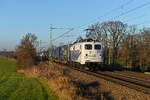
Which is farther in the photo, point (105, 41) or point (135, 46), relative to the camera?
point (105, 41)

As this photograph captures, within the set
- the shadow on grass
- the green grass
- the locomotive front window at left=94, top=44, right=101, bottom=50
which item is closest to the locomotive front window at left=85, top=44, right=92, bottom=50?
the locomotive front window at left=94, top=44, right=101, bottom=50

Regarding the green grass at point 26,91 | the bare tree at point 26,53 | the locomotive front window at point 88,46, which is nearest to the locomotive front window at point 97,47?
the locomotive front window at point 88,46

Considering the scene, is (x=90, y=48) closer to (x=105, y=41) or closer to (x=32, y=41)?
(x=105, y=41)

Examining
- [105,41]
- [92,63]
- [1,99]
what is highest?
[105,41]

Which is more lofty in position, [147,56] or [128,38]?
[128,38]

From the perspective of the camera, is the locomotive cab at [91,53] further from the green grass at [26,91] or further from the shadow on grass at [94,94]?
the shadow on grass at [94,94]

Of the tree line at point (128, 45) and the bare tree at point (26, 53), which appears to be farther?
the bare tree at point (26, 53)

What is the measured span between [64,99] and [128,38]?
84.1ft

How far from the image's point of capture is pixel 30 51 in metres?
39.5

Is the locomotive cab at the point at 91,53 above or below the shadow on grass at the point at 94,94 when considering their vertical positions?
above

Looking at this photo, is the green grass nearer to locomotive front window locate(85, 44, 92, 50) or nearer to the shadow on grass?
the shadow on grass

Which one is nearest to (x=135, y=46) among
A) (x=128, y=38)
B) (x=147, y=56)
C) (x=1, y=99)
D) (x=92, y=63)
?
(x=128, y=38)

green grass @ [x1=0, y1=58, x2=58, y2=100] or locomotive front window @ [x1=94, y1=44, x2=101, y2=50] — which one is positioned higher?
locomotive front window @ [x1=94, y1=44, x2=101, y2=50]

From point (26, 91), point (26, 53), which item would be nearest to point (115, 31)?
point (26, 53)
